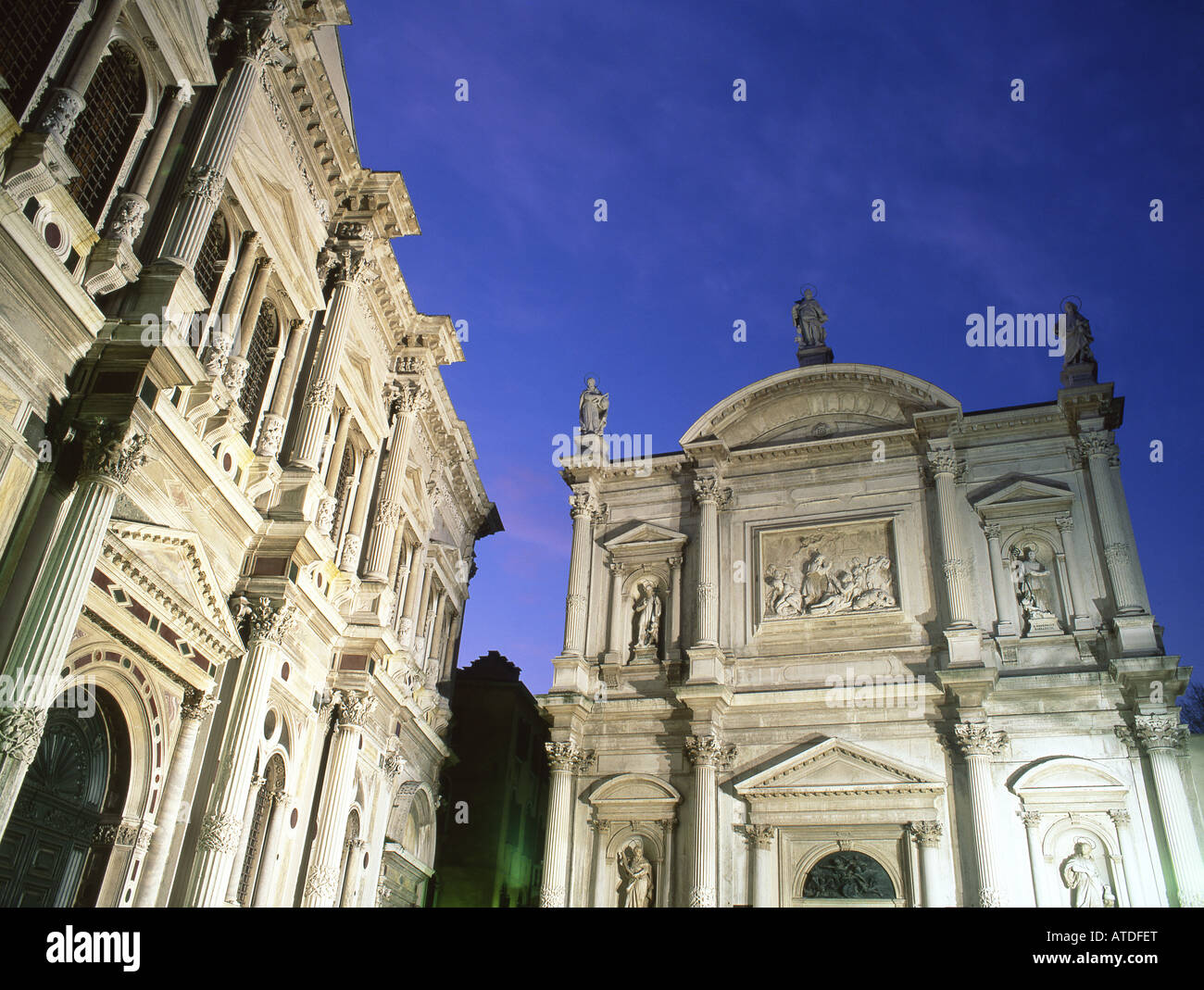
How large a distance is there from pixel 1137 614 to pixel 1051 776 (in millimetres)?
3999

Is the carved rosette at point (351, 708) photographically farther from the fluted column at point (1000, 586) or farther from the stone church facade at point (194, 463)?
the fluted column at point (1000, 586)

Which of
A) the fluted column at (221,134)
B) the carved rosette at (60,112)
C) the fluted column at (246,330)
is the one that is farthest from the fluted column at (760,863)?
the carved rosette at (60,112)

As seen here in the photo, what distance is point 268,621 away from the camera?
47.7ft

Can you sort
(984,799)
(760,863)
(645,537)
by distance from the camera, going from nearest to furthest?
(984,799)
(760,863)
(645,537)

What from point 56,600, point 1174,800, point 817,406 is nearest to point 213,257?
point 56,600

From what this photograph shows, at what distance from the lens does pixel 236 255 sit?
15438 mm

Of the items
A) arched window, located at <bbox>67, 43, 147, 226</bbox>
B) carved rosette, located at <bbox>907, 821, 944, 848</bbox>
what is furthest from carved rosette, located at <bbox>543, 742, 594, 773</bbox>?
arched window, located at <bbox>67, 43, 147, 226</bbox>

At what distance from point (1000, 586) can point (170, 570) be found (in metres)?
18.1

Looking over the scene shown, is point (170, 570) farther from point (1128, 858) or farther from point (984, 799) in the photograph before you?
point (1128, 858)

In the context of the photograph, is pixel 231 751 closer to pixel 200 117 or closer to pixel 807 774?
pixel 200 117

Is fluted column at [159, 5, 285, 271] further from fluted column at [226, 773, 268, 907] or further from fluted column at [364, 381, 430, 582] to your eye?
fluted column at [226, 773, 268, 907]

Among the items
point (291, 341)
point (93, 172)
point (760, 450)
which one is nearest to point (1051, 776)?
point (760, 450)
